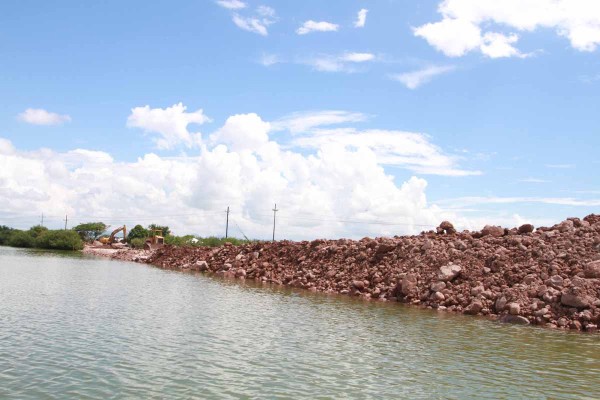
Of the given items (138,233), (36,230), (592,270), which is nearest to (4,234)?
(36,230)

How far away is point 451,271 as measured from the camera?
116 ft

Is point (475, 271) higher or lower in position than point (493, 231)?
lower

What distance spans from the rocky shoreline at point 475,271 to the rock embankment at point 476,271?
0.20ft

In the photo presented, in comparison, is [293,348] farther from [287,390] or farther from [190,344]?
[287,390]

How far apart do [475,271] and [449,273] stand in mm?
1671

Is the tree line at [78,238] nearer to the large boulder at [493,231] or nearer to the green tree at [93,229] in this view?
the green tree at [93,229]

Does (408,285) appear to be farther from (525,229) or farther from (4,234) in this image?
(4,234)

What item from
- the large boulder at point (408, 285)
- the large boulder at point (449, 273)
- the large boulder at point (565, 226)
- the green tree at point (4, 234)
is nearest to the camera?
the large boulder at point (449, 273)

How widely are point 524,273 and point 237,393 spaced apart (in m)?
25.3

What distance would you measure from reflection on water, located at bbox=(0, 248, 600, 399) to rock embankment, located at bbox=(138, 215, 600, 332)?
3.20 metres

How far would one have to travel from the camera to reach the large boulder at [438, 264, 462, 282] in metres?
35.2

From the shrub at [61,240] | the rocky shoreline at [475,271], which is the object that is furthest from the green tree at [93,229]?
the rocky shoreline at [475,271]

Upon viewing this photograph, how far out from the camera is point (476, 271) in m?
35.0

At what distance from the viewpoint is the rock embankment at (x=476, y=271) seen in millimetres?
28844
